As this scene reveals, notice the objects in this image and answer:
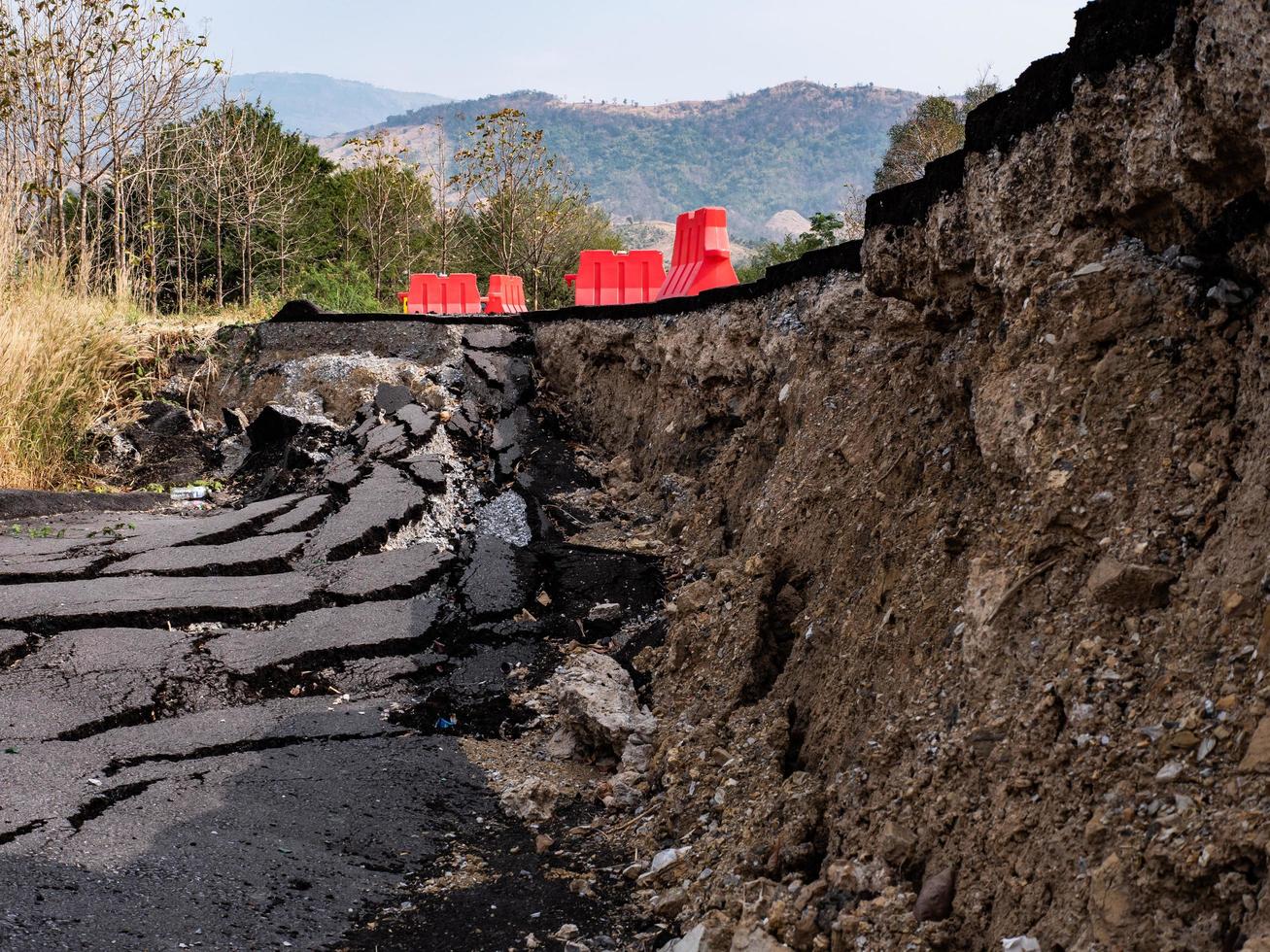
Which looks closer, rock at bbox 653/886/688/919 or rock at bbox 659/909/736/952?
rock at bbox 659/909/736/952

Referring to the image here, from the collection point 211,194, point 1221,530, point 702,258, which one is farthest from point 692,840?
point 211,194

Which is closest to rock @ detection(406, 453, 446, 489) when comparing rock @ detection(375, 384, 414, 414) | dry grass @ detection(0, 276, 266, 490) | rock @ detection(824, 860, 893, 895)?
rock @ detection(375, 384, 414, 414)

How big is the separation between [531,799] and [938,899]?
82.8 inches

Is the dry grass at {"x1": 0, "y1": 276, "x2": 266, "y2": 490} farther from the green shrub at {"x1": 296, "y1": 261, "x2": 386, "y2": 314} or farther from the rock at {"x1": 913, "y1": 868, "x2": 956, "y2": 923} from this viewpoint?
the rock at {"x1": 913, "y1": 868, "x2": 956, "y2": 923}

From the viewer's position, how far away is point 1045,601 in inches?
103

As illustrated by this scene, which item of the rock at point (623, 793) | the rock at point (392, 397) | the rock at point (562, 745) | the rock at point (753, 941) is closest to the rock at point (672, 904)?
the rock at point (753, 941)

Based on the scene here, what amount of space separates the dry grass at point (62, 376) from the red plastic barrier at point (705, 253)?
210 inches

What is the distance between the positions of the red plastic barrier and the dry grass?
5.33m

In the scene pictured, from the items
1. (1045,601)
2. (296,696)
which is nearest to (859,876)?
(1045,601)

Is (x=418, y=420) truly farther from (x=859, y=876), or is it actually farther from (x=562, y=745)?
(x=859, y=876)

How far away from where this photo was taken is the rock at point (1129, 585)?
2316 mm

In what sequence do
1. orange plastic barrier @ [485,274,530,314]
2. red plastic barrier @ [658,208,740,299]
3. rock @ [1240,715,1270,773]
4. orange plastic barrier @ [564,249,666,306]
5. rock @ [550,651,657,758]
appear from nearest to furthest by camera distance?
rock @ [1240,715,1270,773] < rock @ [550,651,657,758] < red plastic barrier @ [658,208,740,299] < orange plastic barrier @ [564,249,666,306] < orange plastic barrier @ [485,274,530,314]

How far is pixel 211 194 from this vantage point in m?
21.3

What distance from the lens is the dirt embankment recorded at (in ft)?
6.58
